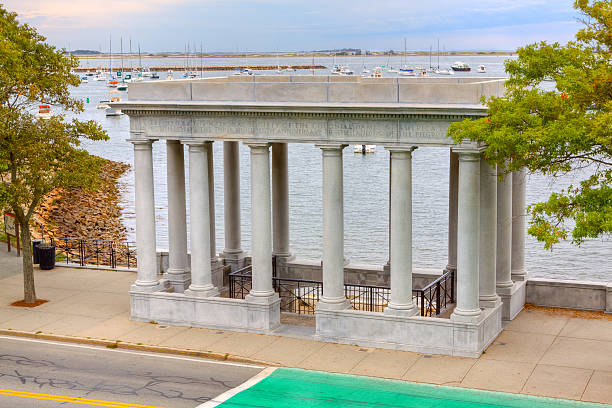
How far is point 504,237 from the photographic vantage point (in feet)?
87.9

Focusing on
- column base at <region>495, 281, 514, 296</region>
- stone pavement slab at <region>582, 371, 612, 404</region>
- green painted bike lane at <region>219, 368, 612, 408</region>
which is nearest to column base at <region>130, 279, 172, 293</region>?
green painted bike lane at <region>219, 368, 612, 408</region>

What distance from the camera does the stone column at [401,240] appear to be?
24.1 m

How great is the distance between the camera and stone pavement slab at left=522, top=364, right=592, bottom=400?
20875 mm

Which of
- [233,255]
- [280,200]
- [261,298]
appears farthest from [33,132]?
[261,298]

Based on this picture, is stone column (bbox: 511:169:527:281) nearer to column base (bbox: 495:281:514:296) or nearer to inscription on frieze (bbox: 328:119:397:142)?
column base (bbox: 495:281:514:296)

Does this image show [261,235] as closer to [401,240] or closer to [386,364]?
[401,240]

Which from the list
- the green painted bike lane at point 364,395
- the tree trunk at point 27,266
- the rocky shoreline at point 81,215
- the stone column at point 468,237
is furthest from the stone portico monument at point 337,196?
the rocky shoreline at point 81,215

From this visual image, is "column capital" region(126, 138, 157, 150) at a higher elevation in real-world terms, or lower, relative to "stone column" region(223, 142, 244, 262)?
higher

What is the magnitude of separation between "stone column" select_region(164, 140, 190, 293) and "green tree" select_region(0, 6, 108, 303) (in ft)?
10.2

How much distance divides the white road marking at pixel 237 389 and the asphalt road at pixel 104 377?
0.68 ft

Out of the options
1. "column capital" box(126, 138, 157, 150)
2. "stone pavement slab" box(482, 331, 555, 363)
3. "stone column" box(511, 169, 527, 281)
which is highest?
"column capital" box(126, 138, 157, 150)

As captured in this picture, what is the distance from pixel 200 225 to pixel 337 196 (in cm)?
475

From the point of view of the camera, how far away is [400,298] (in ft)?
79.8

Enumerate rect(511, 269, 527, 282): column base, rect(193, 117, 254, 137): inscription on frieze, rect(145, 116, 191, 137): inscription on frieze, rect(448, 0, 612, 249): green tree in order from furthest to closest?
rect(511, 269, 527, 282): column base → rect(145, 116, 191, 137): inscription on frieze → rect(193, 117, 254, 137): inscription on frieze → rect(448, 0, 612, 249): green tree
